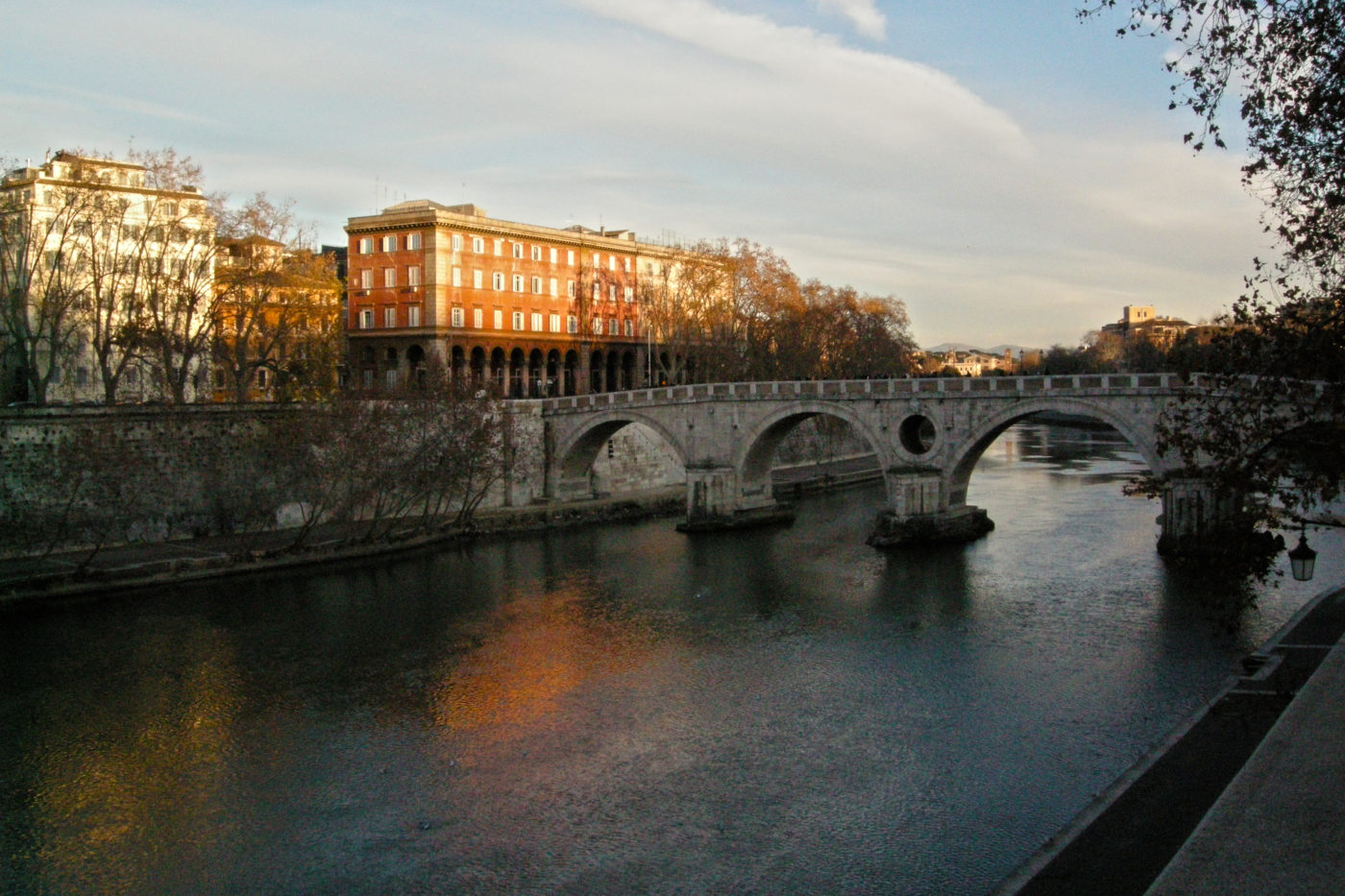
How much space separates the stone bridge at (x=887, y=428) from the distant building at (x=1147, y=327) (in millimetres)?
38621

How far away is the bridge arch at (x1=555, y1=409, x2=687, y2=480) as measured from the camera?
3634 cm

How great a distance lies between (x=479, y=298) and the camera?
48.6m

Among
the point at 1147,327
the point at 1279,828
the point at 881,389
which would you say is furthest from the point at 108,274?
the point at 1147,327

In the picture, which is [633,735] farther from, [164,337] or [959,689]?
[164,337]

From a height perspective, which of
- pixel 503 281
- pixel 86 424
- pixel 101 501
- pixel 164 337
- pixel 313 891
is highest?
pixel 503 281

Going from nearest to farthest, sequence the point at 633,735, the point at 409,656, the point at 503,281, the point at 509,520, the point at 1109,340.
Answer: the point at 633,735 < the point at 409,656 < the point at 509,520 < the point at 503,281 < the point at 1109,340

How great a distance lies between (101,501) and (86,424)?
95.6 inches

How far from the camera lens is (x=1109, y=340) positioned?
4250 inches

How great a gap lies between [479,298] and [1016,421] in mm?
26546

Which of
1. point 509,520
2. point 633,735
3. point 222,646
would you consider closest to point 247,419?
point 509,520

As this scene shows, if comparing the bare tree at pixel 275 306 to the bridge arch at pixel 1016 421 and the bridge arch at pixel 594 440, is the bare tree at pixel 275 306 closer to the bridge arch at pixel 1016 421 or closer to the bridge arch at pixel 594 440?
the bridge arch at pixel 594 440

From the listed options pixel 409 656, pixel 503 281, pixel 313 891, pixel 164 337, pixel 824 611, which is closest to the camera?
pixel 313 891

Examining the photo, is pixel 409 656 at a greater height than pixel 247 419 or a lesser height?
lesser

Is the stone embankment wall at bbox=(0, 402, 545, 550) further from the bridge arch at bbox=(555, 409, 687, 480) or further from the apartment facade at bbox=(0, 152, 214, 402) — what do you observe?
the bridge arch at bbox=(555, 409, 687, 480)
